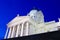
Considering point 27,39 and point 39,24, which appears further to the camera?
point 39,24

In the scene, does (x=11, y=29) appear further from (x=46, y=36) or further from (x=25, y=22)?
(x=46, y=36)

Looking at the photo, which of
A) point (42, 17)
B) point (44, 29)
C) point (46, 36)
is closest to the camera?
point (46, 36)

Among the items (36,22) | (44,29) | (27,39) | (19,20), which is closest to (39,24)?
(36,22)

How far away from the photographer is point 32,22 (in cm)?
5031

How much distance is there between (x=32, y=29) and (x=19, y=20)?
6002mm

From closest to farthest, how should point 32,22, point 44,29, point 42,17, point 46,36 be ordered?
point 46,36, point 44,29, point 32,22, point 42,17

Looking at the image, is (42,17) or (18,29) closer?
(18,29)

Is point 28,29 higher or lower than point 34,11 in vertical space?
lower

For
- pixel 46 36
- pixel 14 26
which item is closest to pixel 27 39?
pixel 46 36

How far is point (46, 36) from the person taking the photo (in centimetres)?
456

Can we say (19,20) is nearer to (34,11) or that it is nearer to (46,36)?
(34,11)

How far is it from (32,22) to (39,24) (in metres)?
3.14

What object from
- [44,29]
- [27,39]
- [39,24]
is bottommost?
[27,39]

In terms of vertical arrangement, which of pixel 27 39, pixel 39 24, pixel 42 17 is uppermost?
pixel 42 17
